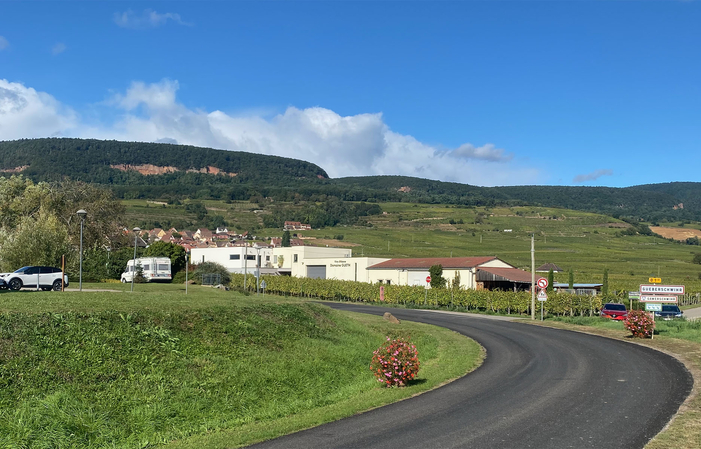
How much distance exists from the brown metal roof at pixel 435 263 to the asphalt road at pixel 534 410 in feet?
154

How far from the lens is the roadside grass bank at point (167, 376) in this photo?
512 inches

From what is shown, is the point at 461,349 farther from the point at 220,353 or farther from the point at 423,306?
the point at 423,306

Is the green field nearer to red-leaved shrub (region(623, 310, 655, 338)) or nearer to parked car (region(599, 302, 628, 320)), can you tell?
parked car (region(599, 302, 628, 320))

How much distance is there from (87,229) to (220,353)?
58696 mm

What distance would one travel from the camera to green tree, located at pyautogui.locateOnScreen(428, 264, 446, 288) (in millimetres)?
67688

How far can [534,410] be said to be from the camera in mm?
14016

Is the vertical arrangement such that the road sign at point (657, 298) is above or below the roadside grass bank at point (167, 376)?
above

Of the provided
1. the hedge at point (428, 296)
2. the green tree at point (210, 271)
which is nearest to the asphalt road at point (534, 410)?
the hedge at point (428, 296)

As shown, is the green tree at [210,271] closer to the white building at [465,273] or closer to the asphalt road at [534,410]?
the white building at [465,273]

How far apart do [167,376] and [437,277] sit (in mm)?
54107

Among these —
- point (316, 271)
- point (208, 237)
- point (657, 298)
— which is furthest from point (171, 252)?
point (208, 237)

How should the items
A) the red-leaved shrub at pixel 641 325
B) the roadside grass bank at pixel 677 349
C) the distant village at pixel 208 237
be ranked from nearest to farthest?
the roadside grass bank at pixel 677 349 < the red-leaved shrub at pixel 641 325 < the distant village at pixel 208 237

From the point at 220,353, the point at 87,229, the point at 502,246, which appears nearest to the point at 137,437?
the point at 220,353

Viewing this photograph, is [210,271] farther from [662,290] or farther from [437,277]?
[662,290]
